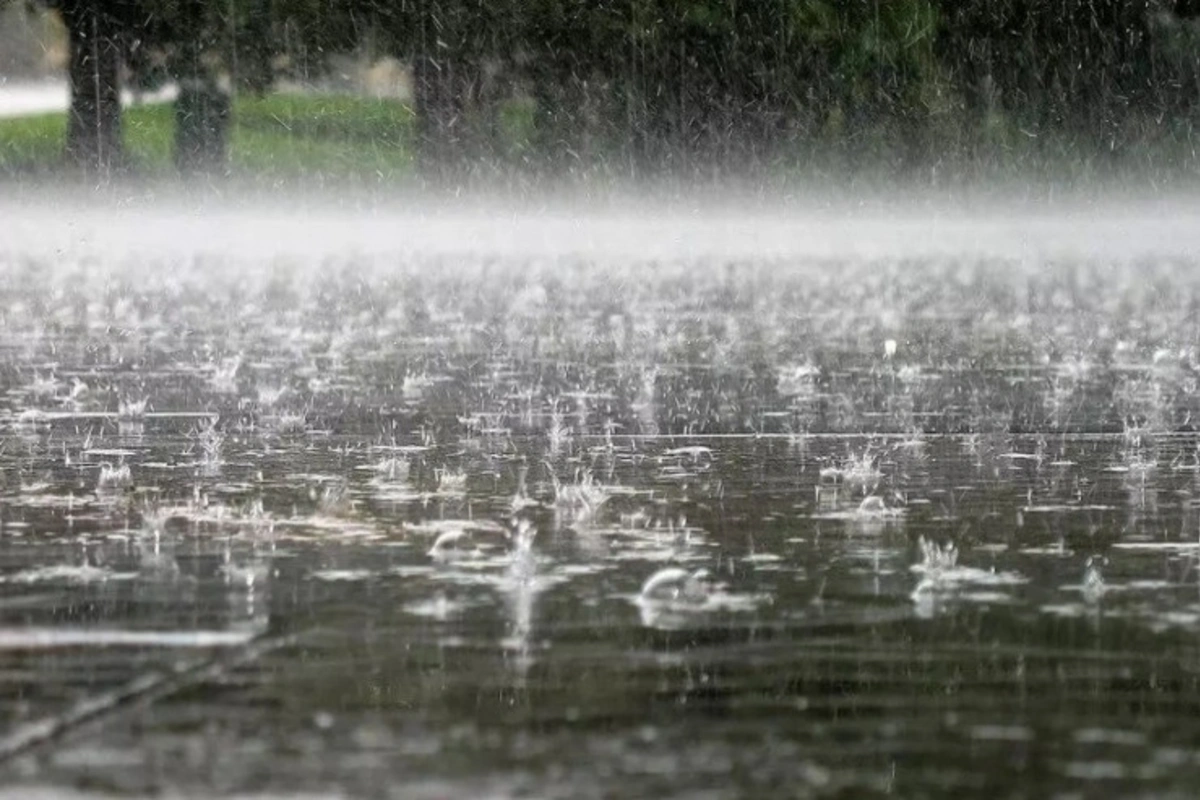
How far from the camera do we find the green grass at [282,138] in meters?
37.2

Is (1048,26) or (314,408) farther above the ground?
(1048,26)

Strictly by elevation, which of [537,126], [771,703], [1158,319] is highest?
[537,126]

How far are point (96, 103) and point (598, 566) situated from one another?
30812 millimetres

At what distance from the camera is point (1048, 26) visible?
123 ft

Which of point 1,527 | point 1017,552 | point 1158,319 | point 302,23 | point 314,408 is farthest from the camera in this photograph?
point 302,23

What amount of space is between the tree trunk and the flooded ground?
20697 millimetres

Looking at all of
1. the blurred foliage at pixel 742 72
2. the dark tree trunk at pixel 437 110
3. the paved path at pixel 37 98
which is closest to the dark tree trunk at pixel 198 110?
the blurred foliage at pixel 742 72

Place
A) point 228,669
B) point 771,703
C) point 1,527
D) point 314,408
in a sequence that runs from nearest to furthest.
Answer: point 771,703, point 228,669, point 1,527, point 314,408

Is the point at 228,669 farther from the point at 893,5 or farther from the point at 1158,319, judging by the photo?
the point at 893,5

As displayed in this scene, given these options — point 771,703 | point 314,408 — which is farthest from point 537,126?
point 771,703

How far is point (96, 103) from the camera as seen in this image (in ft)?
117

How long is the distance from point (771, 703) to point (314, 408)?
6.54 meters

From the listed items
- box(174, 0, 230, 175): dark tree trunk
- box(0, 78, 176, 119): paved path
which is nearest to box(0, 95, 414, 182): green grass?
box(0, 78, 176, 119): paved path

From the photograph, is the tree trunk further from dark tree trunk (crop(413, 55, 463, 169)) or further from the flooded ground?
Result: the flooded ground
